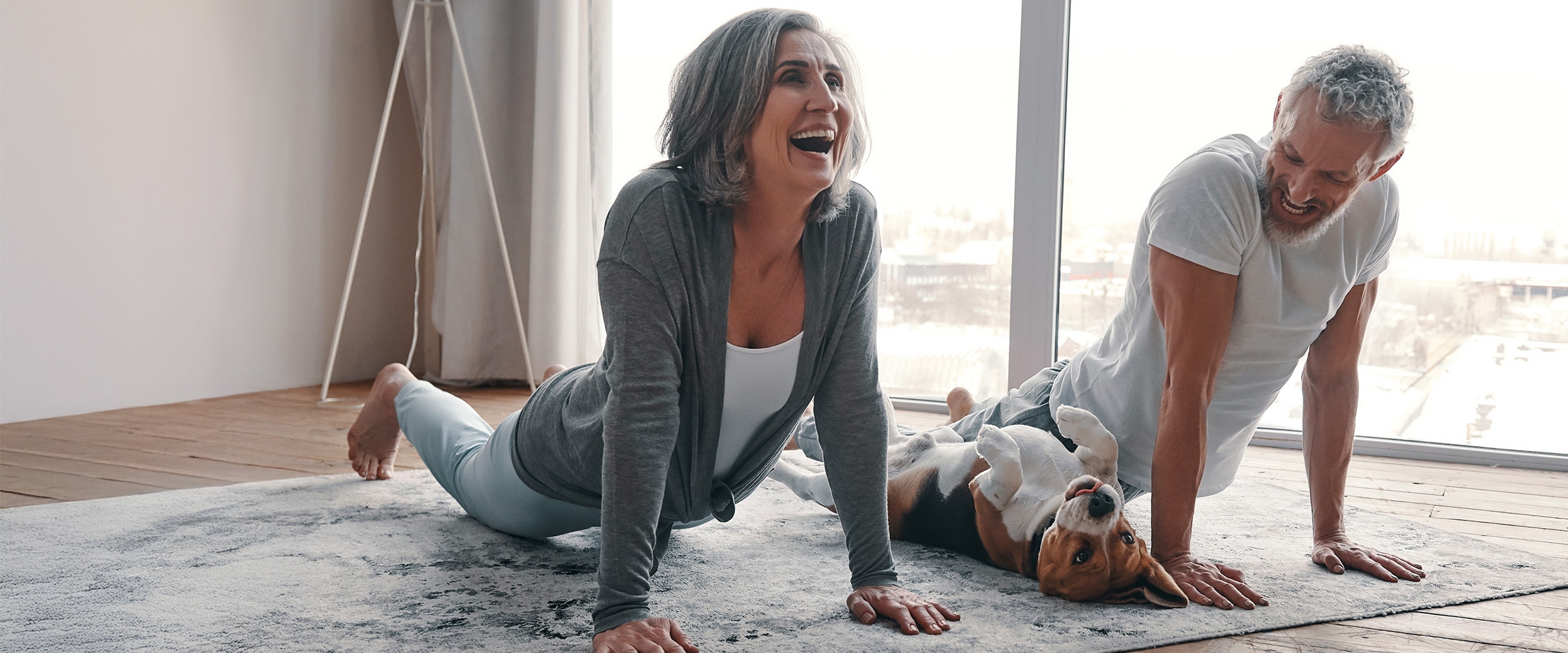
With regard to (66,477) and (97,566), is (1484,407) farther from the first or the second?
(66,477)

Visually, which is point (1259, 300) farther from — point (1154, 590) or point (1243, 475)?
point (1243, 475)

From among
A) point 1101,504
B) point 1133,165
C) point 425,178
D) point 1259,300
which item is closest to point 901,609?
point 1101,504

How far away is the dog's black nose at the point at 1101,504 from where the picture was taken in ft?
4.44

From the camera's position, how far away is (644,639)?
1171mm

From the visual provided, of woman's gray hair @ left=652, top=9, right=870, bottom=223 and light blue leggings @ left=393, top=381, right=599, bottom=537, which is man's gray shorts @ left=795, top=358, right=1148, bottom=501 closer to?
light blue leggings @ left=393, top=381, right=599, bottom=537

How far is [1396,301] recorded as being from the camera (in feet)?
8.74

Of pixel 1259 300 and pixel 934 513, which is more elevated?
pixel 1259 300

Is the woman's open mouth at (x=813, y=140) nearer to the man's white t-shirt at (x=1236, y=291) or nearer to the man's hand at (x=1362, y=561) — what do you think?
the man's white t-shirt at (x=1236, y=291)

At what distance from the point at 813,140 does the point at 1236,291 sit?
2.13 ft

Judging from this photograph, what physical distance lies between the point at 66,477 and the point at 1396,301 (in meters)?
3.01

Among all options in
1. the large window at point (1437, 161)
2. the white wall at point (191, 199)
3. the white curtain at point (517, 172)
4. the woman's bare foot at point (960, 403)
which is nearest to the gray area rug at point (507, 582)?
the woman's bare foot at point (960, 403)

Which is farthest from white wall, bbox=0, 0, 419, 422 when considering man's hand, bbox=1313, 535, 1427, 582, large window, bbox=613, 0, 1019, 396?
man's hand, bbox=1313, 535, 1427, 582

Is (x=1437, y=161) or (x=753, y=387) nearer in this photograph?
(x=753, y=387)

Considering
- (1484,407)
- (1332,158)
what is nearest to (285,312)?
(1332,158)
